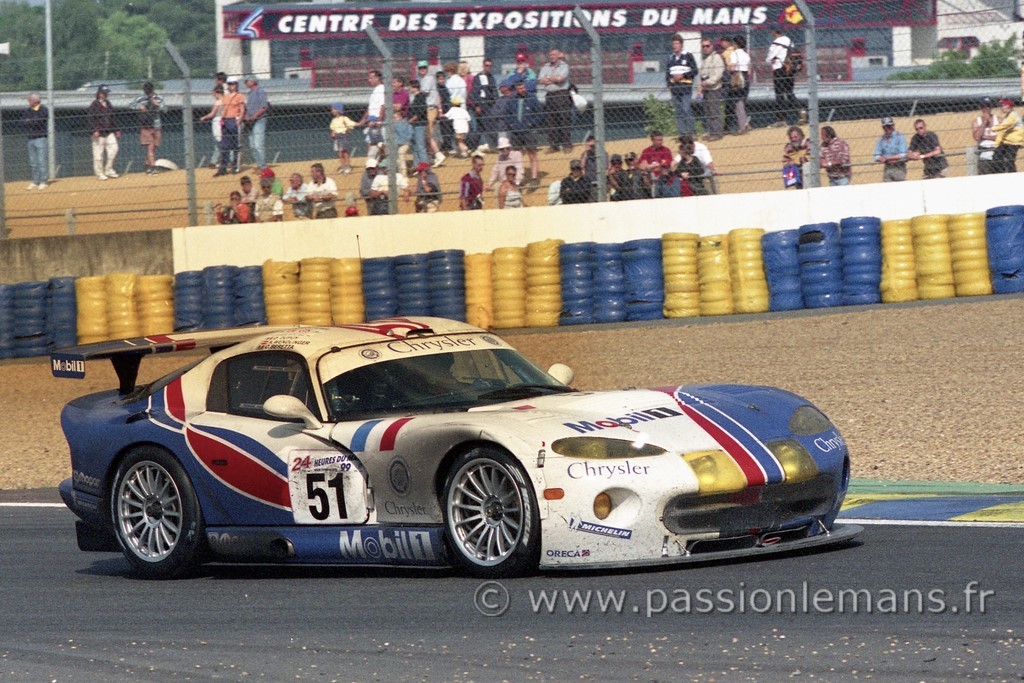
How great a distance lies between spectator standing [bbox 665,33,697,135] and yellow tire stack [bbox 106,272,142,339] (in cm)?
676

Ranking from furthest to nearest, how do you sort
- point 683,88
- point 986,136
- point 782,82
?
point 683,88 → point 782,82 → point 986,136

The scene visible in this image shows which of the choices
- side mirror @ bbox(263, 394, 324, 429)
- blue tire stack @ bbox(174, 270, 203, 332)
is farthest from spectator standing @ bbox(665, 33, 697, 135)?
side mirror @ bbox(263, 394, 324, 429)

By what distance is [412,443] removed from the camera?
6.27 m

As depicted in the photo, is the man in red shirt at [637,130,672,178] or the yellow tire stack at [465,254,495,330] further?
the man in red shirt at [637,130,672,178]

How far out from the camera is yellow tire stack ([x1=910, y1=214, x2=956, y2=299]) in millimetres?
15102

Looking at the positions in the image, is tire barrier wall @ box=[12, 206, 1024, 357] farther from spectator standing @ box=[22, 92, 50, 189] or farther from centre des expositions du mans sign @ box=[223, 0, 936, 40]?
centre des expositions du mans sign @ box=[223, 0, 936, 40]

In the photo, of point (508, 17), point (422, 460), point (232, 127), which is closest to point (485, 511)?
point (422, 460)

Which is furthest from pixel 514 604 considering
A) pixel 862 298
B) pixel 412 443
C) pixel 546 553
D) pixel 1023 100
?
pixel 1023 100

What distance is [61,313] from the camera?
700 inches

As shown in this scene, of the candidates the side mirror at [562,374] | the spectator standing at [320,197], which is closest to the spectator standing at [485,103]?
the spectator standing at [320,197]

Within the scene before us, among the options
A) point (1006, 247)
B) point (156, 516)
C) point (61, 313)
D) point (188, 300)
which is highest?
point (1006, 247)

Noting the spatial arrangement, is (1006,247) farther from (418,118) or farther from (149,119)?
(149,119)

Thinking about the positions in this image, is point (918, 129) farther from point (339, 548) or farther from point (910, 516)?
point (339, 548)

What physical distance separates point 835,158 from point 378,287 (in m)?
5.39
